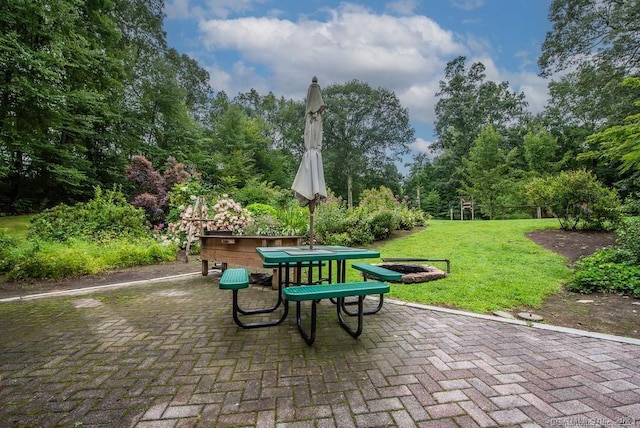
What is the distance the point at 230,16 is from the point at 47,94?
17.3 feet

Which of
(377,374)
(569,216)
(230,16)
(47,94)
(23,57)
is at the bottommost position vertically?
(377,374)

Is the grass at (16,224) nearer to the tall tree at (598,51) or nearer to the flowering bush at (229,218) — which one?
the flowering bush at (229,218)

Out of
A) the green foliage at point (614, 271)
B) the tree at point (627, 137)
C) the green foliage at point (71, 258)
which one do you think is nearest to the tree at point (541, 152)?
the green foliage at point (614, 271)

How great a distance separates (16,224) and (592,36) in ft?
77.5

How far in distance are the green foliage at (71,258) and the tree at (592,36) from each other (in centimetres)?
1855

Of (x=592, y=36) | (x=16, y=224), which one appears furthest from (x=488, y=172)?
(x=16, y=224)

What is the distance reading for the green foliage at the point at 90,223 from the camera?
24.8 ft

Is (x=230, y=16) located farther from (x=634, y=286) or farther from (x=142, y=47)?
(x=142, y=47)

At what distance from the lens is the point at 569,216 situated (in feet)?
28.3

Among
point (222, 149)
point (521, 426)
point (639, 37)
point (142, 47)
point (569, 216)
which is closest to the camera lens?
point (521, 426)

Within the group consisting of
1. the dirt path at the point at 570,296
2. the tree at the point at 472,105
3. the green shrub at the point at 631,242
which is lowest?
the dirt path at the point at 570,296

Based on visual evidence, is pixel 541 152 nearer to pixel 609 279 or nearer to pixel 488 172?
pixel 488 172

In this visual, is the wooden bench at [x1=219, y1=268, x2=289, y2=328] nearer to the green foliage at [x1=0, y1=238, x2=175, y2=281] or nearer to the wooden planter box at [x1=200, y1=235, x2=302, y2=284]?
the wooden planter box at [x1=200, y1=235, x2=302, y2=284]

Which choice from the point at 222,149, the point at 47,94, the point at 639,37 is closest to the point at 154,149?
the point at 222,149
